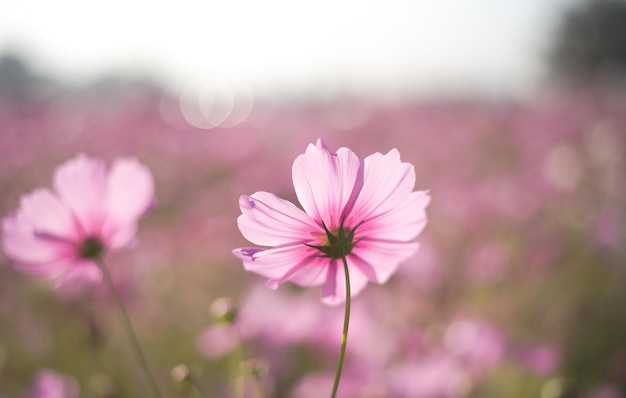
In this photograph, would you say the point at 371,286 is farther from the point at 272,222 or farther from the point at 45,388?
the point at 272,222

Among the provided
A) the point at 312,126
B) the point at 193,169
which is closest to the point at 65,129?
the point at 193,169

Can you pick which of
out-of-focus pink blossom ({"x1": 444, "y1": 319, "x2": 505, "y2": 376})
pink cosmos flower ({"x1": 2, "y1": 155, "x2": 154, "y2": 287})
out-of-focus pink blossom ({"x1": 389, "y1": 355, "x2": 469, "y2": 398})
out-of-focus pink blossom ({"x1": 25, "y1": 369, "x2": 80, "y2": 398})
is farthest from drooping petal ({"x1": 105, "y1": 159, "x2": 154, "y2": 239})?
out-of-focus pink blossom ({"x1": 444, "y1": 319, "x2": 505, "y2": 376})

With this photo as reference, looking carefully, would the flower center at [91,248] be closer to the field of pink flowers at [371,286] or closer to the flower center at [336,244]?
the field of pink flowers at [371,286]

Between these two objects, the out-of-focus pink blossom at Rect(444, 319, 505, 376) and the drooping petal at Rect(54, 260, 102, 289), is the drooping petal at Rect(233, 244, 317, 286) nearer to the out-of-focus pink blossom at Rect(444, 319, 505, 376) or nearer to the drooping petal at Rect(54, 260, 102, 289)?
the drooping petal at Rect(54, 260, 102, 289)

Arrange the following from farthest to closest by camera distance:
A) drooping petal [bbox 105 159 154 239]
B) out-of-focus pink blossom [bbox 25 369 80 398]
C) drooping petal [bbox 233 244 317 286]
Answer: out-of-focus pink blossom [bbox 25 369 80 398]
drooping petal [bbox 105 159 154 239]
drooping petal [bbox 233 244 317 286]

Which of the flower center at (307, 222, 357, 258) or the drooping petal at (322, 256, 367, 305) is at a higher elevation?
the flower center at (307, 222, 357, 258)

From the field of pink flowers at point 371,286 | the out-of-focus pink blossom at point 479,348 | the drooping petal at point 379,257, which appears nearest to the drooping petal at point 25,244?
the field of pink flowers at point 371,286

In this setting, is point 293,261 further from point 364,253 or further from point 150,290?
point 150,290
